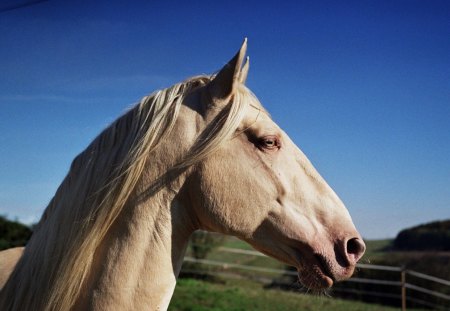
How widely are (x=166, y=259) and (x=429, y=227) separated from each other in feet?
117

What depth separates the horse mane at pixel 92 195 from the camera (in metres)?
1.64

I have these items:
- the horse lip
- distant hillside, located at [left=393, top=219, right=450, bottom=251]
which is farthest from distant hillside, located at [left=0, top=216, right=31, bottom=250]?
Answer: distant hillside, located at [left=393, top=219, right=450, bottom=251]

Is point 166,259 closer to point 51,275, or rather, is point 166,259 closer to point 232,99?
point 51,275

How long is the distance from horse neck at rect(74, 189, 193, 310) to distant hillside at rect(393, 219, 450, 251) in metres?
31.8

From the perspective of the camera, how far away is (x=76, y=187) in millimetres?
1770

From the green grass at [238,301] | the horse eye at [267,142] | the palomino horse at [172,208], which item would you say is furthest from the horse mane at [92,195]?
the green grass at [238,301]

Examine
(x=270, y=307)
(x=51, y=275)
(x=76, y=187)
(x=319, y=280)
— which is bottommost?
(x=270, y=307)

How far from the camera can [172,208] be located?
1.71m

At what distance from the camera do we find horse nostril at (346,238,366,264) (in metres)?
1.75

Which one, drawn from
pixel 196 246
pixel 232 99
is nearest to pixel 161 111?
pixel 232 99

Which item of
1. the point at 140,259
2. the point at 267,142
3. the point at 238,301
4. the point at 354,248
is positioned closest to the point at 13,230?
the point at 238,301

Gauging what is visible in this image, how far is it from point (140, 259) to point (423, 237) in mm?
34486

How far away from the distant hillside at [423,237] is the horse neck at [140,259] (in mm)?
31842

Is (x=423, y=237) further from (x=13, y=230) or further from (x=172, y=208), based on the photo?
(x=172, y=208)
